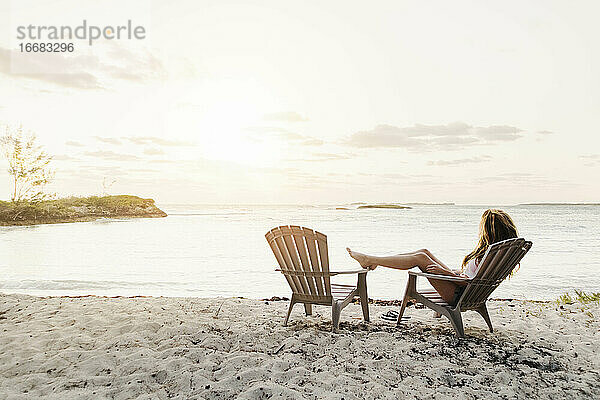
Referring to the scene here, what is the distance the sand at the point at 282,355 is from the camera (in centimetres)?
303

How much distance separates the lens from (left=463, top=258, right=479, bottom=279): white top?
415 centimetres

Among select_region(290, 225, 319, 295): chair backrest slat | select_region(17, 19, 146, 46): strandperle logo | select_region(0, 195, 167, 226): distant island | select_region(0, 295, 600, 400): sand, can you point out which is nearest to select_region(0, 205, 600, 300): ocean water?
select_region(0, 195, 167, 226): distant island

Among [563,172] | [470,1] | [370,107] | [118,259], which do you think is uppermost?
[470,1]

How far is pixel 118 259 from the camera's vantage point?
11281 mm

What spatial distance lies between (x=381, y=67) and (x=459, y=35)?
2280mm

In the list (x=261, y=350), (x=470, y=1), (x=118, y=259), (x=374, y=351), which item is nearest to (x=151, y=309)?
(x=261, y=350)

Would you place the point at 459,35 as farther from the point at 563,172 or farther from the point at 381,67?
the point at 563,172

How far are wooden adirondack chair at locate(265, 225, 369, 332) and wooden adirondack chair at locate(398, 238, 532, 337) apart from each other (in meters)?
0.73

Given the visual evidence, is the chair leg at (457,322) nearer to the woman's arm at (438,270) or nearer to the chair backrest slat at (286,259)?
the woman's arm at (438,270)

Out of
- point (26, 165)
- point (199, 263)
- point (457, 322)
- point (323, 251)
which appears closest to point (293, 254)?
point (323, 251)

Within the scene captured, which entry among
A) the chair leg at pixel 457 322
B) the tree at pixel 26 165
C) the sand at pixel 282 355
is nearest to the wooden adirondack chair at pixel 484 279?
the chair leg at pixel 457 322

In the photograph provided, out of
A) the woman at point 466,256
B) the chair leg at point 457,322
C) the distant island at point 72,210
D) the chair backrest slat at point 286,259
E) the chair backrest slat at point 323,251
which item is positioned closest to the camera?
the chair leg at point 457,322

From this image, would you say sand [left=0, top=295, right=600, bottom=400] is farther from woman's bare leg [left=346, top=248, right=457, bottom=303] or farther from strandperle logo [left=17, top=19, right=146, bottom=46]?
strandperle logo [left=17, top=19, right=146, bottom=46]

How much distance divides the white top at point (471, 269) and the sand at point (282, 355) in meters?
0.55
